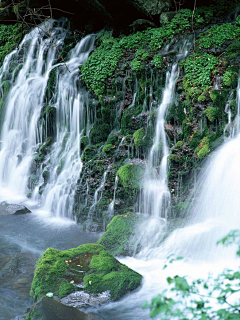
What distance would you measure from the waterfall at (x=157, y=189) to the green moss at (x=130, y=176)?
0.16 m

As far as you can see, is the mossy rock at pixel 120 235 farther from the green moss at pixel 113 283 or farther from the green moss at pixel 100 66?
the green moss at pixel 100 66

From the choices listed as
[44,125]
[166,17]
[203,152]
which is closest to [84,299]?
[203,152]

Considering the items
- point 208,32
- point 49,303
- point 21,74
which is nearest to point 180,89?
point 208,32

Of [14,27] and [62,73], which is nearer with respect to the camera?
[62,73]

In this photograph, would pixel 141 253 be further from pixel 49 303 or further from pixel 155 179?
pixel 49 303

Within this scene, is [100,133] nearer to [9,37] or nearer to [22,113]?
[22,113]

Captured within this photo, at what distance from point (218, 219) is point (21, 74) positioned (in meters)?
10.5

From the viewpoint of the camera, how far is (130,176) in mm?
7684

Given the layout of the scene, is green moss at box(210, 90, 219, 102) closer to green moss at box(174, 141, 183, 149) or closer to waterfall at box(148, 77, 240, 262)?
waterfall at box(148, 77, 240, 262)

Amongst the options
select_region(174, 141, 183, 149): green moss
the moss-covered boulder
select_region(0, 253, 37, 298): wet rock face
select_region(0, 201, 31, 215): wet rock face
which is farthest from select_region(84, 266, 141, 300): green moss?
select_region(0, 201, 31, 215): wet rock face

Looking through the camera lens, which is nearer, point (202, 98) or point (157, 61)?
point (202, 98)

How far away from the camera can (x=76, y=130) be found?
10.5 meters

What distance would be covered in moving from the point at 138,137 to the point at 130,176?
126 centimetres

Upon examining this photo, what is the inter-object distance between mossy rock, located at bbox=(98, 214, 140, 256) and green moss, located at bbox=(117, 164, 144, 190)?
0.75 m
